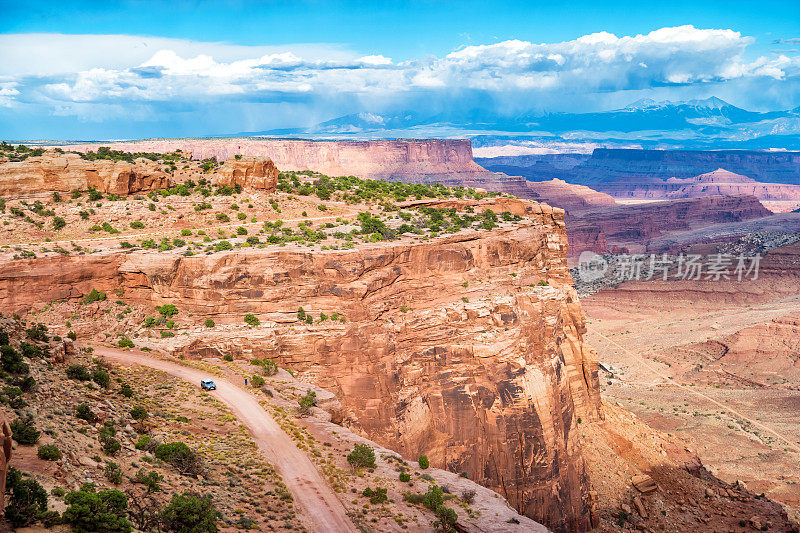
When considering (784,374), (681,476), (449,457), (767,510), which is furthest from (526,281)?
(784,374)

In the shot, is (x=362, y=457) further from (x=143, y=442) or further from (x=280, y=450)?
(x=143, y=442)

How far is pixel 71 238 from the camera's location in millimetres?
42406

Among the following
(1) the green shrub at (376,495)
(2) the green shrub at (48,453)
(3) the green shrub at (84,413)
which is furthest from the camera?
(1) the green shrub at (376,495)

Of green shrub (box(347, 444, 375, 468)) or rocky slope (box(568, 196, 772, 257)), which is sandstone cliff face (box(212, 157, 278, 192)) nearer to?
green shrub (box(347, 444, 375, 468))

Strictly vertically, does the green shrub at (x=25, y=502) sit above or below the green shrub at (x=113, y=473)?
above

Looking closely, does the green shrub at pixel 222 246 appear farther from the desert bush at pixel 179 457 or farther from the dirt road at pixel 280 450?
the desert bush at pixel 179 457

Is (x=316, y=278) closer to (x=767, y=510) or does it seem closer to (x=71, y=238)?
(x=71, y=238)

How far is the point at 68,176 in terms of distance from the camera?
46500 mm

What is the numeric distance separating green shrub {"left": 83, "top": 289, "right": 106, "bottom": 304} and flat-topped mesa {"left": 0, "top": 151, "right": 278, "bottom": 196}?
13.9m

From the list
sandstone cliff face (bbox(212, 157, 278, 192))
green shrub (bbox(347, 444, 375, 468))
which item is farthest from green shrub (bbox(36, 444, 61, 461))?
sandstone cliff face (bbox(212, 157, 278, 192))

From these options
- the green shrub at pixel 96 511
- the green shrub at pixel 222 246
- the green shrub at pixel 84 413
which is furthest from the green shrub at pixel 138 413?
the green shrub at pixel 222 246

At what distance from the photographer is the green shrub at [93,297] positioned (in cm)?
3567

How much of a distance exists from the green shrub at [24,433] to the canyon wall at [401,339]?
624 inches

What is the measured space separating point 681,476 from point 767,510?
578 cm
